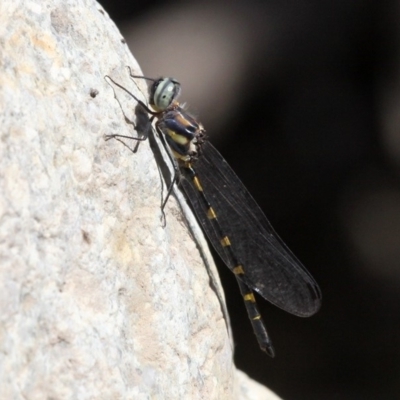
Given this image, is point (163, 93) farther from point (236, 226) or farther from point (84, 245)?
point (84, 245)

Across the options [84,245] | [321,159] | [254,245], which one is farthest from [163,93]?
[321,159]

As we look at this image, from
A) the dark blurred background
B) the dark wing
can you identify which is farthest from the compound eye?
the dark blurred background

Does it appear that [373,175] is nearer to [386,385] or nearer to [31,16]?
[386,385]

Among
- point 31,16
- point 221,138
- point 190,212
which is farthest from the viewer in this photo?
point 221,138

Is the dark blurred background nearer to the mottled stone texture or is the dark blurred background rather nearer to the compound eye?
the compound eye

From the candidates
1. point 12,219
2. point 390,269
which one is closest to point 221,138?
point 390,269

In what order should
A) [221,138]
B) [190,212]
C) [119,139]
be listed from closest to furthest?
[119,139] → [190,212] → [221,138]

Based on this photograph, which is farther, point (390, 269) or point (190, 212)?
point (390, 269)
